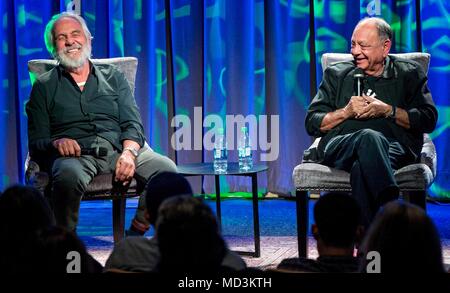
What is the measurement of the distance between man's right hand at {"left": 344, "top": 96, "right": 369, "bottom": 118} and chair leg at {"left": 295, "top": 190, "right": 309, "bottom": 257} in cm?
44

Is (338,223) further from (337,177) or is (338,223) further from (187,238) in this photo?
(337,177)

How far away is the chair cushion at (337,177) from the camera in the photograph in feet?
11.5

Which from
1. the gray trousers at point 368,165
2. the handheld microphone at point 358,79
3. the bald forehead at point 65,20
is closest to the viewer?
the gray trousers at point 368,165

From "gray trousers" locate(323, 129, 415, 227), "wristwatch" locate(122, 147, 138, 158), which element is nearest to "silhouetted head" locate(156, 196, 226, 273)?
"gray trousers" locate(323, 129, 415, 227)

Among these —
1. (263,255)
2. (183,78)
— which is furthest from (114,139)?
(183,78)

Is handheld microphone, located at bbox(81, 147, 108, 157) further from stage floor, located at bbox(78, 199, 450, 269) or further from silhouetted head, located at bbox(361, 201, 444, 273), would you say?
silhouetted head, located at bbox(361, 201, 444, 273)

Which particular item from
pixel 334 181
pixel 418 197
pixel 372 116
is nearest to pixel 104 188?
pixel 334 181

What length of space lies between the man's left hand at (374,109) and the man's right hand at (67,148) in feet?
4.42

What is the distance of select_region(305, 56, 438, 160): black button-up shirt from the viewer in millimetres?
3707

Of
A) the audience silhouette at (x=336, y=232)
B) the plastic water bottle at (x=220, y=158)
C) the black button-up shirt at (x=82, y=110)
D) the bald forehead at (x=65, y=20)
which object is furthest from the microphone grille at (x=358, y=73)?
the audience silhouette at (x=336, y=232)

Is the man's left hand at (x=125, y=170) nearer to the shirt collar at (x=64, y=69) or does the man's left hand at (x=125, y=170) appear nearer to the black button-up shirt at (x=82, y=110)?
the black button-up shirt at (x=82, y=110)

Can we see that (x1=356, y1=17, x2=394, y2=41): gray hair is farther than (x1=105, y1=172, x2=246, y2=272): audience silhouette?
Yes

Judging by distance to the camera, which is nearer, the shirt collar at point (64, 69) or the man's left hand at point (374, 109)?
the man's left hand at point (374, 109)

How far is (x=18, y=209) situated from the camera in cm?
202
